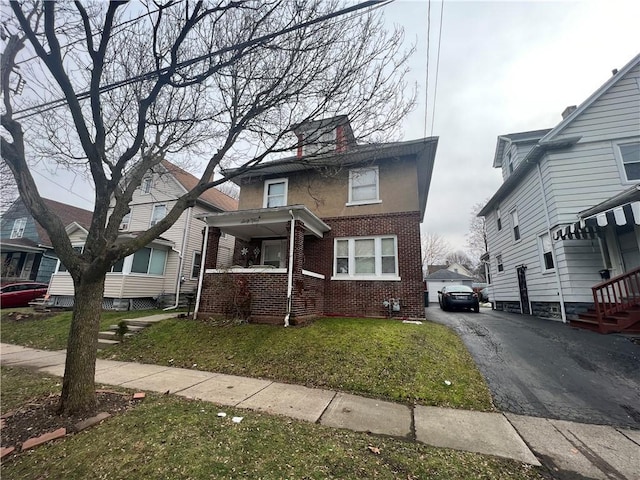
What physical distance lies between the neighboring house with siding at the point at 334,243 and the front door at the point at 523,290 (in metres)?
5.67

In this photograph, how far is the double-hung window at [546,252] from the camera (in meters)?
10.0

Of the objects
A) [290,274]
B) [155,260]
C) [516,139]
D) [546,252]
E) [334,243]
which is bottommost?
[290,274]

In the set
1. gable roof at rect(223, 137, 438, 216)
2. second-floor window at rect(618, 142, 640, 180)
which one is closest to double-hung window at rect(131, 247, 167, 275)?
gable roof at rect(223, 137, 438, 216)

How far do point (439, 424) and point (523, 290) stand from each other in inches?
441

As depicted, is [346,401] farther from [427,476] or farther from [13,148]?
[13,148]

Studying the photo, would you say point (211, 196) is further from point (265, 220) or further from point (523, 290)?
point (523, 290)

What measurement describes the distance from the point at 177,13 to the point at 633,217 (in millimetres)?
11065

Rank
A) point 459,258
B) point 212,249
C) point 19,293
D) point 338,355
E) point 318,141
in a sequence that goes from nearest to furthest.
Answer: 1. point 338,355
2. point 318,141
3. point 212,249
4. point 19,293
5. point 459,258

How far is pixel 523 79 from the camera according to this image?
6875mm

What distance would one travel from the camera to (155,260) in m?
15.5

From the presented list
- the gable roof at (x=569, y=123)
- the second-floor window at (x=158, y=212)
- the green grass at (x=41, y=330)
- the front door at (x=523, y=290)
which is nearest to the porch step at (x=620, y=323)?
the front door at (x=523, y=290)

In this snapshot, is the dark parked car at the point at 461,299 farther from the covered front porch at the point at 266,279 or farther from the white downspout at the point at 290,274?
the white downspout at the point at 290,274

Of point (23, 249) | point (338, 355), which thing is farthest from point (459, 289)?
point (23, 249)

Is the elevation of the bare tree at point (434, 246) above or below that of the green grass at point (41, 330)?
above
